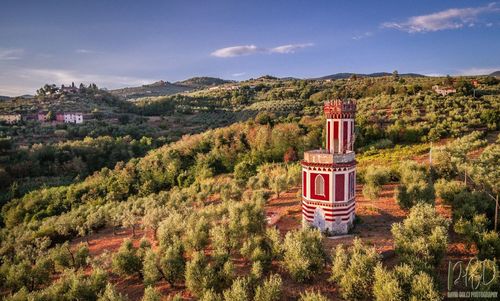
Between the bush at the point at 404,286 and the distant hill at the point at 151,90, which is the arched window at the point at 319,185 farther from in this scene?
the distant hill at the point at 151,90

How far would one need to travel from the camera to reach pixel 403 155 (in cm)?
3941

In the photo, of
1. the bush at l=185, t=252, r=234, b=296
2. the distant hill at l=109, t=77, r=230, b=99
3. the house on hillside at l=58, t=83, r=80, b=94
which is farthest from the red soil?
the distant hill at l=109, t=77, r=230, b=99

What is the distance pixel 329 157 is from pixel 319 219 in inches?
141

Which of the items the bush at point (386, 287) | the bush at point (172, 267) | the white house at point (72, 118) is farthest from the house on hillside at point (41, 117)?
the bush at point (386, 287)

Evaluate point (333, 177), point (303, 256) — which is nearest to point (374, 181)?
point (333, 177)

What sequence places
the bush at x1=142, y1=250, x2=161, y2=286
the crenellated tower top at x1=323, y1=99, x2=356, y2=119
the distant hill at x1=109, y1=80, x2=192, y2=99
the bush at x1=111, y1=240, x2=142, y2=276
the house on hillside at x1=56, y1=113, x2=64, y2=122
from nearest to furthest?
the bush at x1=142, y1=250, x2=161, y2=286 → the bush at x1=111, y1=240, x2=142, y2=276 → the crenellated tower top at x1=323, y1=99, x2=356, y2=119 → the house on hillside at x1=56, y1=113, x2=64, y2=122 → the distant hill at x1=109, y1=80, x2=192, y2=99

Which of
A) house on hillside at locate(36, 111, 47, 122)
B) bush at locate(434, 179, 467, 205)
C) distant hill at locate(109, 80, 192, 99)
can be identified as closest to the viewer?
bush at locate(434, 179, 467, 205)

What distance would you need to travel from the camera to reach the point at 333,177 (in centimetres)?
1948

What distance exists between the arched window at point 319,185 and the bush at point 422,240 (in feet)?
14.5

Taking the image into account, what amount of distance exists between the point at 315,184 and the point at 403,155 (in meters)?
23.4

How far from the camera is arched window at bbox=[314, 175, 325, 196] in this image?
19.8m

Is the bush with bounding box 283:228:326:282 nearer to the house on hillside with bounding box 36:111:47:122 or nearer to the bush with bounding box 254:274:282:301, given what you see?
the bush with bounding box 254:274:282:301

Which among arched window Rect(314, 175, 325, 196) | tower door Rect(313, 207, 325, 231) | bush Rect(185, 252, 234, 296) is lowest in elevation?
bush Rect(185, 252, 234, 296)

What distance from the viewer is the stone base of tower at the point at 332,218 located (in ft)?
65.2
